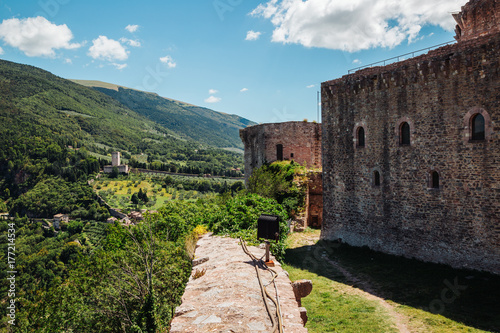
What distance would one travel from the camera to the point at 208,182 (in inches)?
4631

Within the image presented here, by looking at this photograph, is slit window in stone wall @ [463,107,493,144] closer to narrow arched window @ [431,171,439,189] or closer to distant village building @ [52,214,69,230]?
narrow arched window @ [431,171,439,189]

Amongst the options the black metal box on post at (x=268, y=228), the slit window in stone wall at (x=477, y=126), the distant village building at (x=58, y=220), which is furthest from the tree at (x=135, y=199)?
the black metal box on post at (x=268, y=228)

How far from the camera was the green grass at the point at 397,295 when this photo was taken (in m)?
9.87

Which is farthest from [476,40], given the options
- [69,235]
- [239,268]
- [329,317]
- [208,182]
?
[208,182]

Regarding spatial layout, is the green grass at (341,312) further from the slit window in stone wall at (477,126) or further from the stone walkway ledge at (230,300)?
the slit window in stone wall at (477,126)

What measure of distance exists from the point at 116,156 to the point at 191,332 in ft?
449

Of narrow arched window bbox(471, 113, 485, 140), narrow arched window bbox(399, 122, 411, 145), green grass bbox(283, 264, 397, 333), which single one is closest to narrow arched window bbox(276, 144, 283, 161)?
narrow arched window bbox(399, 122, 411, 145)

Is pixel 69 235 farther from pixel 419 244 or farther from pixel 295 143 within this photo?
pixel 419 244

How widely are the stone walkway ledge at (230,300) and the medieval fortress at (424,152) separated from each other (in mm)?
8986

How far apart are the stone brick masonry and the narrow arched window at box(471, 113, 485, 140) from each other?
17cm

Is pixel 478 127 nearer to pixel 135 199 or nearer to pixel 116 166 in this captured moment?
pixel 135 199

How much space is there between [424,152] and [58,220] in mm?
80325

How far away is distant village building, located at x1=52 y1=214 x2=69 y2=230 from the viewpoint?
73450 millimetres

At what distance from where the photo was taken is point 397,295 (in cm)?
1205
